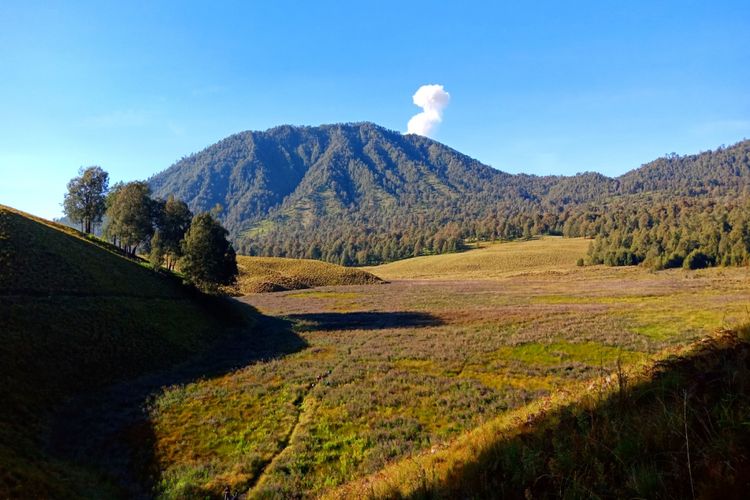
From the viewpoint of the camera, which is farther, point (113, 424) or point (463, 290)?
point (463, 290)

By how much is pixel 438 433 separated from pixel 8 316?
26195 millimetres

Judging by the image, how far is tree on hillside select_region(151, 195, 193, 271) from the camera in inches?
2142

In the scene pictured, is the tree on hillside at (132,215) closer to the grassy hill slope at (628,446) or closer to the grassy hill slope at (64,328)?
the grassy hill slope at (64,328)

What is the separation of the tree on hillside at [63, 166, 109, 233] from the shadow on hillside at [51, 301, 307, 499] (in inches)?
1941

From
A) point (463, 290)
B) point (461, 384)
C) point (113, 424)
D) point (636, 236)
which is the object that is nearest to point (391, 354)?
point (461, 384)

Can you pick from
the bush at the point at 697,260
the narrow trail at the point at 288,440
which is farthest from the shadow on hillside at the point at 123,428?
the bush at the point at 697,260

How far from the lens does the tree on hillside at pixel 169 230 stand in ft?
178

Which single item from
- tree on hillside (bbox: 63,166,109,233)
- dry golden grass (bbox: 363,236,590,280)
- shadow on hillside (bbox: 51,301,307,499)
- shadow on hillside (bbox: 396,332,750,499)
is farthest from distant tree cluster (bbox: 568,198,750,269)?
tree on hillside (bbox: 63,166,109,233)

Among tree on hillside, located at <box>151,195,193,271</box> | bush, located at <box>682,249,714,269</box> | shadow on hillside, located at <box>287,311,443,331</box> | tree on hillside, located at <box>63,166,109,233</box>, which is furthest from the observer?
bush, located at <box>682,249,714,269</box>

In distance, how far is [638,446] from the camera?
5.39 m

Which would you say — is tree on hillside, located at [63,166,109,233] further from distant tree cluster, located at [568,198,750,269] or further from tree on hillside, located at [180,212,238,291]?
distant tree cluster, located at [568,198,750,269]

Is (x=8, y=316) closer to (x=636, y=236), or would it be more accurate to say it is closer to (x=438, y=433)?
(x=438, y=433)

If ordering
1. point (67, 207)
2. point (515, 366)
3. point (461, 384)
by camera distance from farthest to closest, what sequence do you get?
point (67, 207) < point (515, 366) < point (461, 384)

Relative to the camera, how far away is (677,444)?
5.22 meters
